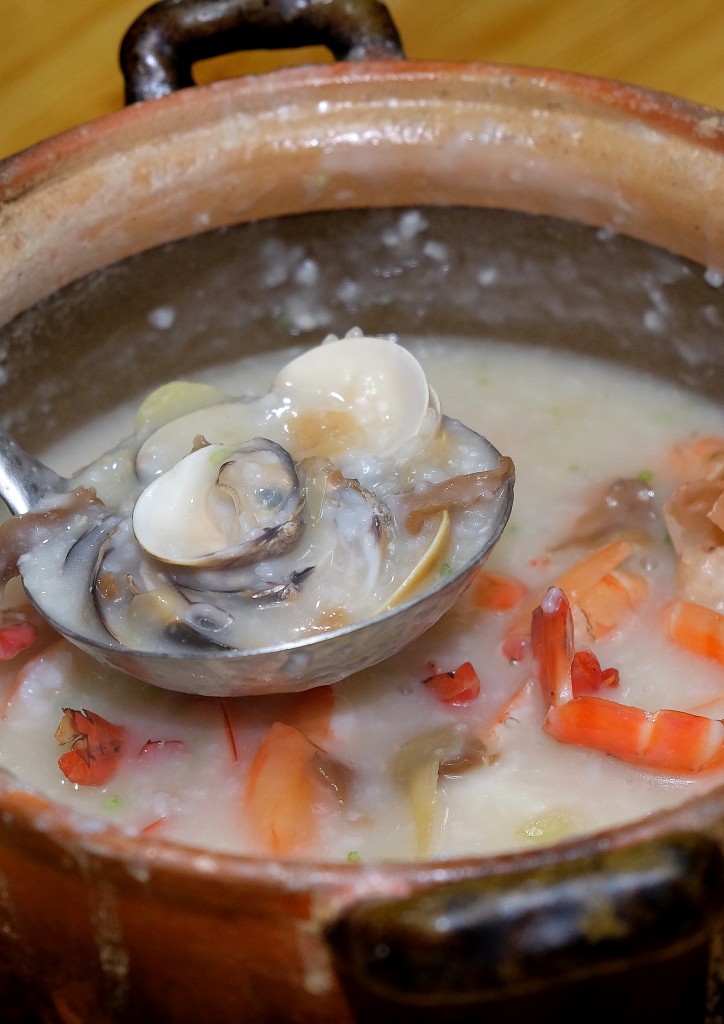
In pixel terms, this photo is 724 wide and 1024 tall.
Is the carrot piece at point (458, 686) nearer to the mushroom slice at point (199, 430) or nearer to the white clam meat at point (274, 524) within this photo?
the white clam meat at point (274, 524)

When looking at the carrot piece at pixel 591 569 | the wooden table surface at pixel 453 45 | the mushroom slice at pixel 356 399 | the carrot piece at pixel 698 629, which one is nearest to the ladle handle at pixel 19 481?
the mushroom slice at pixel 356 399

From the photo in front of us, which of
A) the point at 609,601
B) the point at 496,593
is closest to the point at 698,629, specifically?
the point at 609,601

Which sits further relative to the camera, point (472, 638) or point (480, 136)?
point (480, 136)

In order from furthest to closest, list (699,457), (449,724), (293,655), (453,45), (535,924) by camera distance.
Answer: (453,45) → (699,457) → (449,724) → (293,655) → (535,924)

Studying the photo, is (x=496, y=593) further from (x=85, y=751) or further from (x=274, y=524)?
(x=85, y=751)

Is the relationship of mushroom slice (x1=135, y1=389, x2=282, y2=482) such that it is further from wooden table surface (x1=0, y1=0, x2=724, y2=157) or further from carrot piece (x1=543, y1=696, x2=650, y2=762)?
wooden table surface (x1=0, y1=0, x2=724, y2=157)

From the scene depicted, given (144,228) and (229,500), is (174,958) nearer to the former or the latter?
(229,500)

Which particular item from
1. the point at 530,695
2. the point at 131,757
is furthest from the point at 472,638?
the point at 131,757
